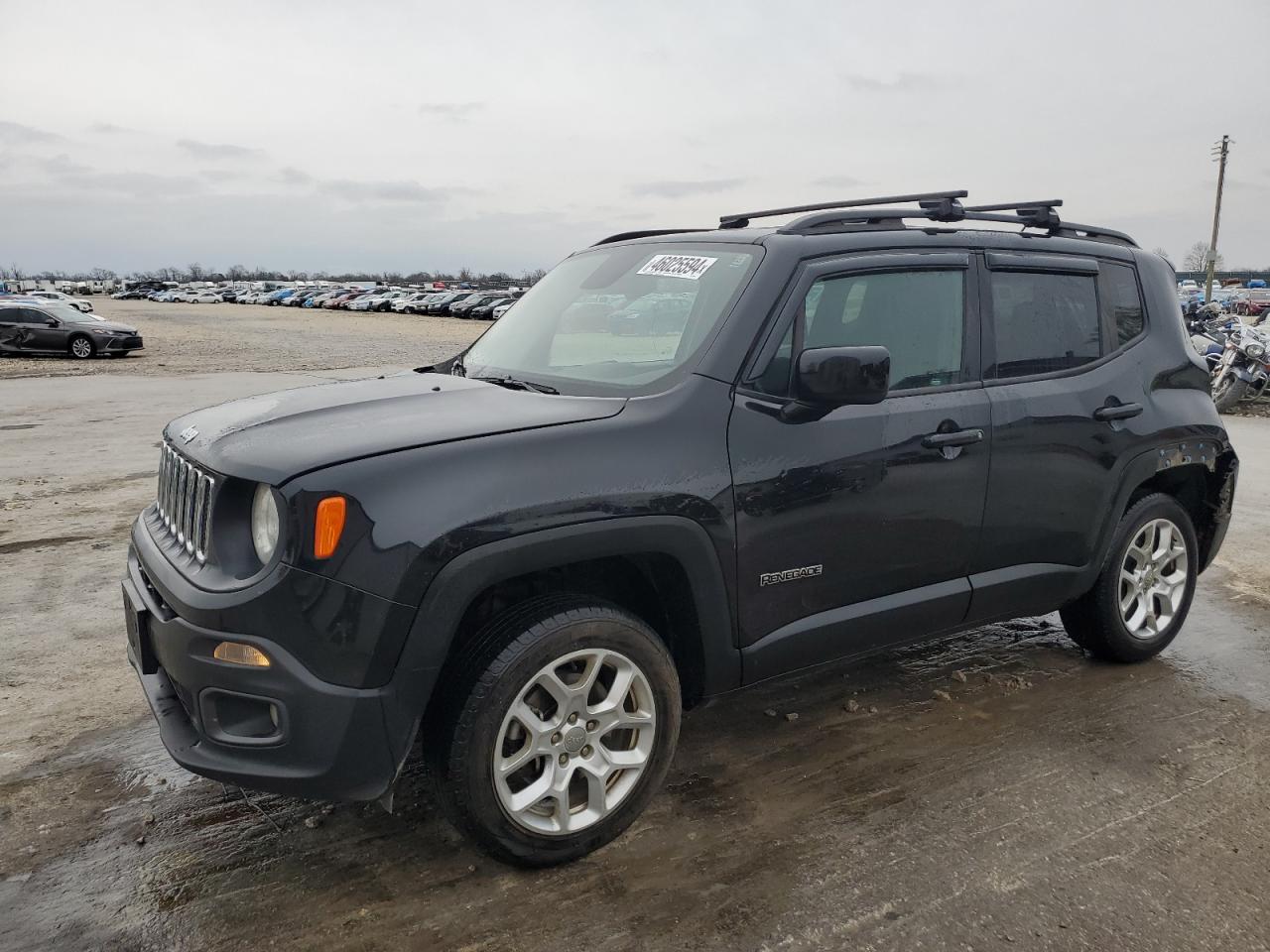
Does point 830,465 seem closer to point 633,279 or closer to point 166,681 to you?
point 633,279

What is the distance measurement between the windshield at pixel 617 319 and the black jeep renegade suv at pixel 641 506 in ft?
0.05

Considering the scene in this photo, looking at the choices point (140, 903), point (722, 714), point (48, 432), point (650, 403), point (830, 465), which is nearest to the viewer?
point (140, 903)

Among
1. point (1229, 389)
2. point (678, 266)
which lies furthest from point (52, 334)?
point (678, 266)

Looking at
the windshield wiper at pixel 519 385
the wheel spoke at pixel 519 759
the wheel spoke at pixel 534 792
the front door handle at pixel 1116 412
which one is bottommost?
the wheel spoke at pixel 534 792

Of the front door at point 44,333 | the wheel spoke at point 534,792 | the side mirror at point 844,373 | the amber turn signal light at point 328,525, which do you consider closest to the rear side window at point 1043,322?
the side mirror at point 844,373

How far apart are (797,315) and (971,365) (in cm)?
86

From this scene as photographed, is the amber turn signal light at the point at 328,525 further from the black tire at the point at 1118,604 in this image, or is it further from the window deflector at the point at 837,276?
the black tire at the point at 1118,604

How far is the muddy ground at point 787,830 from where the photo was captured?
2766 millimetres

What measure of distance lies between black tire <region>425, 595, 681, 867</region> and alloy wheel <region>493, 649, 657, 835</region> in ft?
0.09

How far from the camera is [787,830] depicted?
326 cm

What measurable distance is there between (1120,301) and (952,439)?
4.72ft

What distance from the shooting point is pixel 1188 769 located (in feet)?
12.1

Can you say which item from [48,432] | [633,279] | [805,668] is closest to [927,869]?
[805,668]

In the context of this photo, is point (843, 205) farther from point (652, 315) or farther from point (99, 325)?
point (99, 325)
